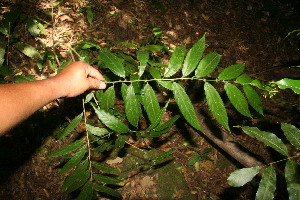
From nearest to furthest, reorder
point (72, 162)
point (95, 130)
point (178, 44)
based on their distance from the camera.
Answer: point (72, 162) → point (95, 130) → point (178, 44)

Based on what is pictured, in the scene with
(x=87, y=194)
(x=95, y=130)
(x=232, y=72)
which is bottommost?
(x=87, y=194)

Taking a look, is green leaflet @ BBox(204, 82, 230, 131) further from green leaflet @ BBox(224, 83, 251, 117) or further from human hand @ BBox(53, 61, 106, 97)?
human hand @ BBox(53, 61, 106, 97)

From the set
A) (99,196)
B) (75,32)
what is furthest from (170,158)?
(75,32)

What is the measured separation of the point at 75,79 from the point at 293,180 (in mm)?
1555

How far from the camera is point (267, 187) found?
1217 millimetres

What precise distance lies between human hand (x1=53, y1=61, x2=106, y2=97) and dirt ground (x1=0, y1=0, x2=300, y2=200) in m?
1.26

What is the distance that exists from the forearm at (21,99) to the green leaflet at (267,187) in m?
1.44

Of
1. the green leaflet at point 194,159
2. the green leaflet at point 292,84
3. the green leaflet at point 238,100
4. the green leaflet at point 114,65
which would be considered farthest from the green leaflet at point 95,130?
the green leaflet at point 194,159

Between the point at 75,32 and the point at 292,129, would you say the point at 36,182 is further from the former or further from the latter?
the point at 292,129

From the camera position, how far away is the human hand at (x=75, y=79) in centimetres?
127

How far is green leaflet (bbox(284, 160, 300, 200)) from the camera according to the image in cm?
113

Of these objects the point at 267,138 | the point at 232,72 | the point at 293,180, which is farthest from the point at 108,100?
the point at 293,180

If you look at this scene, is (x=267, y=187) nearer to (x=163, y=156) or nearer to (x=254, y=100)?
(x=254, y=100)

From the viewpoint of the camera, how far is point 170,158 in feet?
9.43
